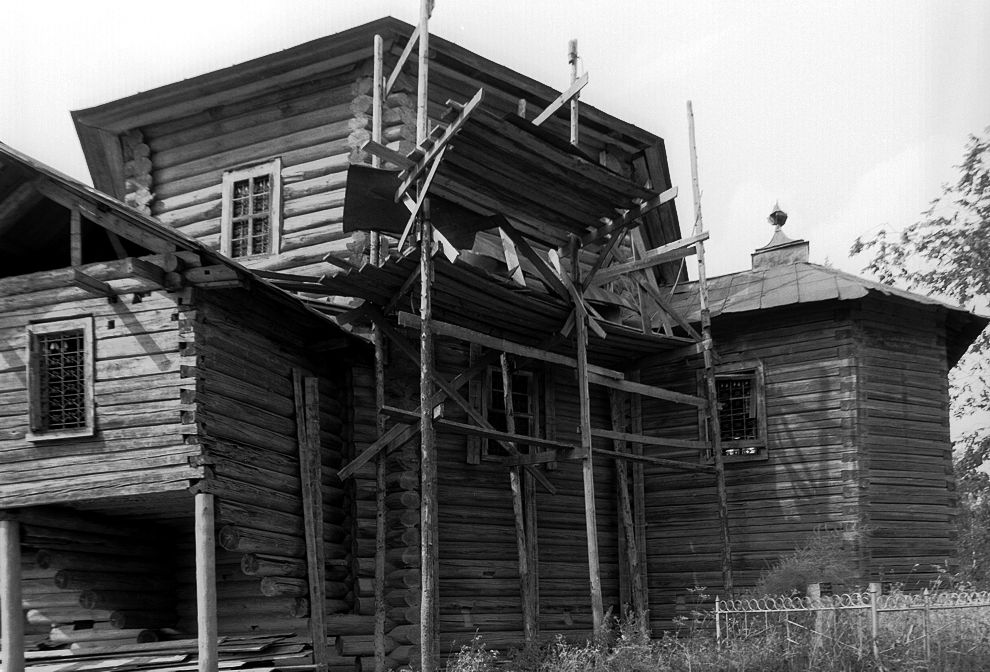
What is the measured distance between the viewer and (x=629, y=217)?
45.0 ft

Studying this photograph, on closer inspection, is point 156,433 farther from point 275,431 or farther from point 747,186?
point 747,186

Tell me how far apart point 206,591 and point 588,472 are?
4851 millimetres

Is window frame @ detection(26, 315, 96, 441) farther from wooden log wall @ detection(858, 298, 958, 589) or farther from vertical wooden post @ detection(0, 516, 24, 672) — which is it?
wooden log wall @ detection(858, 298, 958, 589)

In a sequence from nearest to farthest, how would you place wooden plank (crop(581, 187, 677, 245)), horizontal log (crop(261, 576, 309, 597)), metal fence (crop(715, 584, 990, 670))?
1. metal fence (crop(715, 584, 990, 670))
2. horizontal log (crop(261, 576, 309, 597))
3. wooden plank (crop(581, 187, 677, 245))

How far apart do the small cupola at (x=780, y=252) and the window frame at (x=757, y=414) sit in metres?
2.77

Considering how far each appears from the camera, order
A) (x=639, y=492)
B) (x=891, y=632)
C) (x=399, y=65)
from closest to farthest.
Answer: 1. (x=891, y=632)
2. (x=399, y=65)
3. (x=639, y=492)

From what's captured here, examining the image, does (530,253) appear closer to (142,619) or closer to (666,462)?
(666,462)

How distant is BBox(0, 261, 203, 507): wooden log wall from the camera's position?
11766 millimetres

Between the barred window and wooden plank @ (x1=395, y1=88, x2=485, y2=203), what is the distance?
408 centimetres

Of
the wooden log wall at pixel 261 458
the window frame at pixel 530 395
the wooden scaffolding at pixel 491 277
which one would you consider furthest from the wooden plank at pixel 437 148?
the window frame at pixel 530 395

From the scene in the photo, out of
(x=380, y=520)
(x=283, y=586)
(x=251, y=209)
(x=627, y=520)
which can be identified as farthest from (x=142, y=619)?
(x=627, y=520)

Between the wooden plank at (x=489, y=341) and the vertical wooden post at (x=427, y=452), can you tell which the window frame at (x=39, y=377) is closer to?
the wooden plank at (x=489, y=341)

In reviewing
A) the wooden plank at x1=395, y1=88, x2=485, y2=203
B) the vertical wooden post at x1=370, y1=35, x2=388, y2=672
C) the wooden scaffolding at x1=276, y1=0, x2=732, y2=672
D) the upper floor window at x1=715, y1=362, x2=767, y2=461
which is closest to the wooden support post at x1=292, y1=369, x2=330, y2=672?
the wooden scaffolding at x1=276, y1=0, x2=732, y2=672

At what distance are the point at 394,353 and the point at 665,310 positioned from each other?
4.50 meters
